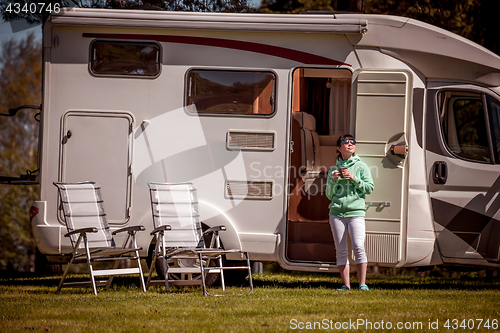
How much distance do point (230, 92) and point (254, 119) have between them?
0.38 metres

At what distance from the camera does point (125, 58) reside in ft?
19.3

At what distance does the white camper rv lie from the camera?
5668 mm

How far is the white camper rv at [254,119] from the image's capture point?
5668mm

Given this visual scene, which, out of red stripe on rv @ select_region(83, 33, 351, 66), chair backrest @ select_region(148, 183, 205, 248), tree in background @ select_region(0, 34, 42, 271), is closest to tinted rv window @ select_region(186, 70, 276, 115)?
red stripe on rv @ select_region(83, 33, 351, 66)

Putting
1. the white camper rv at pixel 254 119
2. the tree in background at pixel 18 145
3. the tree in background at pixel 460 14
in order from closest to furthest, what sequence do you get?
1. the white camper rv at pixel 254 119
2. the tree in background at pixel 460 14
3. the tree in background at pixel 18 145

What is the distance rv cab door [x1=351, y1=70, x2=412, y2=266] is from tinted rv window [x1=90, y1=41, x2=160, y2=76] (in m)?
2.16

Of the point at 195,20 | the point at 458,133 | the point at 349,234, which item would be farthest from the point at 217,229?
the point at 458,133

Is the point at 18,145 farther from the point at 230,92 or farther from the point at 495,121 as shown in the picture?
the point at 495,121

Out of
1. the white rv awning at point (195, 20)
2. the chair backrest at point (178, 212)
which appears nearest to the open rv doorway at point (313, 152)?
the white rv awning at point (195, 20)

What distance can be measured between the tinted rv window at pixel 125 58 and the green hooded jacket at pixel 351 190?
7.21ft

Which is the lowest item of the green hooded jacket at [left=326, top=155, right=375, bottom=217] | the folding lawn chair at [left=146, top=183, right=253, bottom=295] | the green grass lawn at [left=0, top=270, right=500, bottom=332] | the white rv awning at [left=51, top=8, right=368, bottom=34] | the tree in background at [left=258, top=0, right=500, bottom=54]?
the green grass lawn at [left=0, top=270, right=500, bottom=332]

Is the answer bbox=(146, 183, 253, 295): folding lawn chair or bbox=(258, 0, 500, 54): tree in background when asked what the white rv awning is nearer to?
bbox=(146, 183, 253, 295): folding lawn chair

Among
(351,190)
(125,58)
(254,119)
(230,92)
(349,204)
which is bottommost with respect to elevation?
(349,204)

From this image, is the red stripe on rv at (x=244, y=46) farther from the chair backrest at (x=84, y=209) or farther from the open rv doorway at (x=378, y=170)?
the chair backrest at (x=84, y=209)
